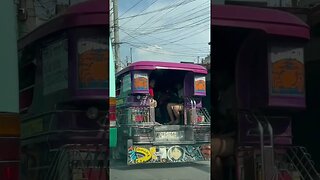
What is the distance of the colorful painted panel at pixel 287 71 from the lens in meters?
2.19

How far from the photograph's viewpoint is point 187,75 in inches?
84.4

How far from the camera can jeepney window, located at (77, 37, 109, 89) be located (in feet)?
6.77

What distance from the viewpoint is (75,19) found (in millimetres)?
2104

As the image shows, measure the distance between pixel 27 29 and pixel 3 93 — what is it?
24cm

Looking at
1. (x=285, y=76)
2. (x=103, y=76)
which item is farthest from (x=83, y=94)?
(x=285, y=76)

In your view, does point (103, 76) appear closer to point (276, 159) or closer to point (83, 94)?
point (83, 94)

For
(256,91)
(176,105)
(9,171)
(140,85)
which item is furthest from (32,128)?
(256,91)

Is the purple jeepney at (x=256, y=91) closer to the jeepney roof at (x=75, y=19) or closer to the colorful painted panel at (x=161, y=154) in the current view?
the colorful painted panel at (x=161, y=154)

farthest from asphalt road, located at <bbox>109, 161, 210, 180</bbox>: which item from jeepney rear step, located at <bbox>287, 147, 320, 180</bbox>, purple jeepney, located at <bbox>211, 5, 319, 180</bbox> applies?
jeepney rear step, located at <bbox>287, 147, 320, 180</bbox>

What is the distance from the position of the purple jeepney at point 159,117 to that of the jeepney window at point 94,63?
6 cm

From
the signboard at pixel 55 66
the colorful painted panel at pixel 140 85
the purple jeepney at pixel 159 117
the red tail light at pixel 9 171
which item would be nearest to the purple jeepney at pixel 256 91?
the purple jeepney at pixel 159 117

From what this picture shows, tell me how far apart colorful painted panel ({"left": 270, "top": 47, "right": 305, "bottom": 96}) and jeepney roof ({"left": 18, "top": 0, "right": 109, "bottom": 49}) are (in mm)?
628

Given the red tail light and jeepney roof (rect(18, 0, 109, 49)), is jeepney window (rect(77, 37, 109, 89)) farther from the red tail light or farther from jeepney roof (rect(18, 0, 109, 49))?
the red tail light

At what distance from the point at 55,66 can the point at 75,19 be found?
0.18 metres
